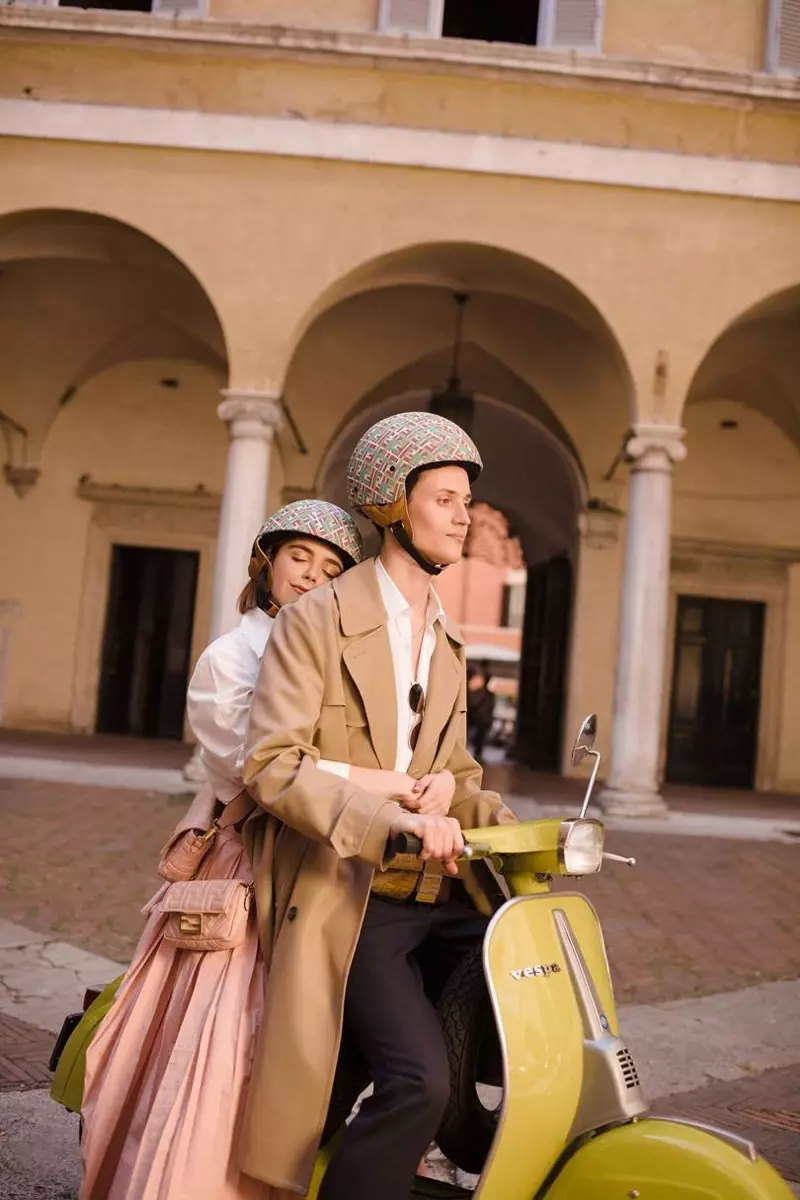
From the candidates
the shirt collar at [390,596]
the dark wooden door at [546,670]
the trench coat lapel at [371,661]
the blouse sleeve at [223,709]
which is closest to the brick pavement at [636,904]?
the blouse sleeve at [223,709]

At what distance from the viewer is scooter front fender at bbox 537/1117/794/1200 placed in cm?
149

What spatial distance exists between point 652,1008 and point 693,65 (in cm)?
864

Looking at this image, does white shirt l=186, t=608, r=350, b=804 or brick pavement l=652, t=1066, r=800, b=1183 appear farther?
brick pavement l=652, t=1066, r=800, b=1183

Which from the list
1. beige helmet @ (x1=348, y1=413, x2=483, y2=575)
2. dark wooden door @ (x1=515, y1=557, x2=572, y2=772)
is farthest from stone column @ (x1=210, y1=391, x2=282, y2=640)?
beige helmet @ (x1=348, y1=413, x2=483, y2=575)

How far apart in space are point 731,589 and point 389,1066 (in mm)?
13540

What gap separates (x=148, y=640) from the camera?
14758 mm

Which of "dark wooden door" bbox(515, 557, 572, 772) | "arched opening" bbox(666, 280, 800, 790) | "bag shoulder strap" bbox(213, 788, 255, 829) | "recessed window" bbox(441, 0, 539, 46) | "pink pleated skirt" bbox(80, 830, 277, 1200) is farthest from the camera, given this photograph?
"dark wooden door" bbox(515, 557, 572, 772)

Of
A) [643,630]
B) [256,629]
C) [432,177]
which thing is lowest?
[256,629]

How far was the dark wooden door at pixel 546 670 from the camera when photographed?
14.5 metres

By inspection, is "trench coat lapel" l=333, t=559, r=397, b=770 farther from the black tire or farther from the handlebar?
the black tire

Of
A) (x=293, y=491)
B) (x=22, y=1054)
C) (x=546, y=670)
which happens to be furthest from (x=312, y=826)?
(x=546, y=670)

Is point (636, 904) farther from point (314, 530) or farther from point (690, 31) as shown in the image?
point (690, 31)

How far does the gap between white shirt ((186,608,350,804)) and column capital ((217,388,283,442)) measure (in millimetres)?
7765

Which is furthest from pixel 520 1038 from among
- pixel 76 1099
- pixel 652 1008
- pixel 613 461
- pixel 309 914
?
pixel 613 461
